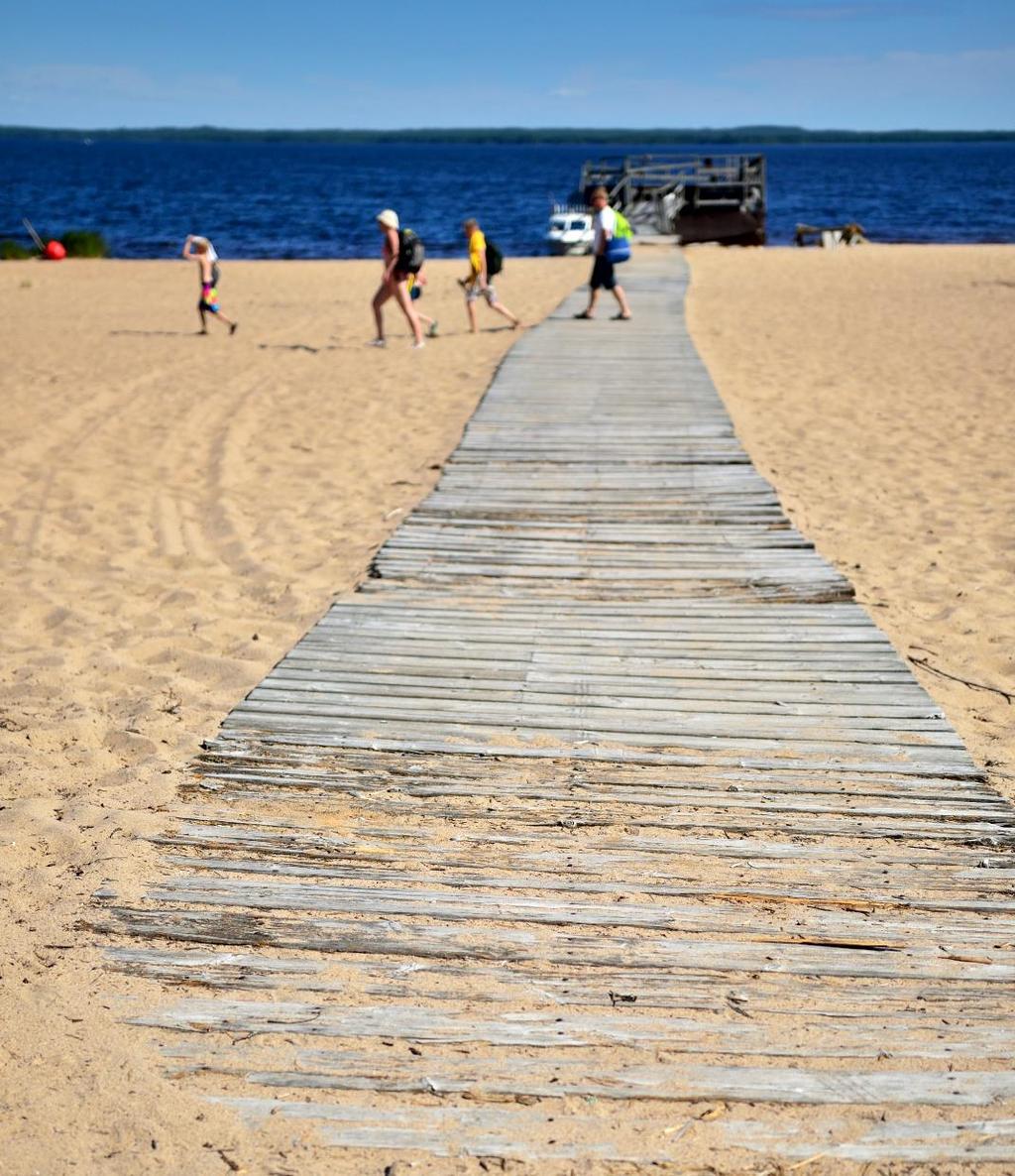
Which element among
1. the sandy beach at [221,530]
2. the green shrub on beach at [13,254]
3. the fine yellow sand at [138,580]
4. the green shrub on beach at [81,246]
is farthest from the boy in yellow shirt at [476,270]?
the green shrub on beach at [81,246]

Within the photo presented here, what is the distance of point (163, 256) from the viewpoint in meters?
35.2

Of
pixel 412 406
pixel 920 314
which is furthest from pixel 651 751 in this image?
pixel 920 314

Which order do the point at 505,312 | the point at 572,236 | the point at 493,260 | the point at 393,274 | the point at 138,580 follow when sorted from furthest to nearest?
the point at 572,236 → the point at 505,312 → the point at 493,260 → the point at 393,274 → the point at 138,580

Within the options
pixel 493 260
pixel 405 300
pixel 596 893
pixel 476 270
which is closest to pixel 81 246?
pixel 476 270

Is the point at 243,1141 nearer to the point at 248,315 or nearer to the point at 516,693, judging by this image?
the point at 516,693

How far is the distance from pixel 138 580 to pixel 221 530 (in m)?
1.00

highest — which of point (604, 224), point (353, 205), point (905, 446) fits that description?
point (604, 224)

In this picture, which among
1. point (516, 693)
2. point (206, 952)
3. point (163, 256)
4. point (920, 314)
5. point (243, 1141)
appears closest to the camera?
point (243, 1141)

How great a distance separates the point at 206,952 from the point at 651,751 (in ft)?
5.45

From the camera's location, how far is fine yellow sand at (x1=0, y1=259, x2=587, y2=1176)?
8.43 ft

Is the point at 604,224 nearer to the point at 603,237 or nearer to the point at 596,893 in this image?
the point at 603,237

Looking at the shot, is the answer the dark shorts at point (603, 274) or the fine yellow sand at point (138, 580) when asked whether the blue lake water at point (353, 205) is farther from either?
the fine yellow sand at point (138, 580)

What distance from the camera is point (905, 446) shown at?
9.14 meters

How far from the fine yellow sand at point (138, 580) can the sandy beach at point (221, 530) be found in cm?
1
